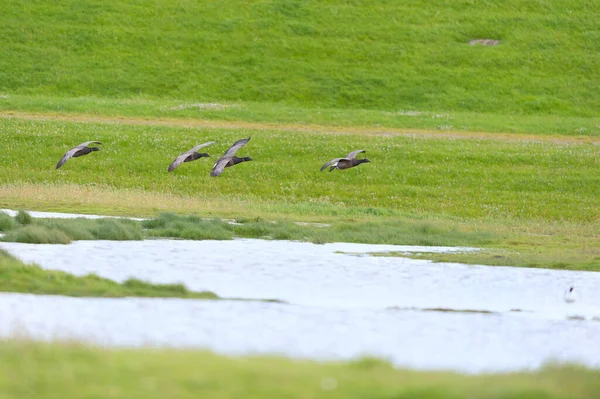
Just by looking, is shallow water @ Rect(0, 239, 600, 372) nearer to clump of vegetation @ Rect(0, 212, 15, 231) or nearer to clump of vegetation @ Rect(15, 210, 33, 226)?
clump of vegetation @ Rect(0, 212, 15, 231)

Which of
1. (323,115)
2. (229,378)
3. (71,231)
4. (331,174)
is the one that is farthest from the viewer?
(323,115)

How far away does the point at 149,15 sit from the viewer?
243 ft

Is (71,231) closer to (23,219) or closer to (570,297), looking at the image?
(23,219)

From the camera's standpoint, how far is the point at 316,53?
6944 cm

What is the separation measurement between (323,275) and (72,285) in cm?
521

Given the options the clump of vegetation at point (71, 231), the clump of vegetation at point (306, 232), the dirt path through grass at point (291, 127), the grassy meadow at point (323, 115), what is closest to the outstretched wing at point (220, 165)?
the grassy meadow at point (323, 115)

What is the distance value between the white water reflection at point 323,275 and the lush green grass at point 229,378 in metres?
5.94

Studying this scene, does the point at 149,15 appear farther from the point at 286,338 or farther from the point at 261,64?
the point at 286,338

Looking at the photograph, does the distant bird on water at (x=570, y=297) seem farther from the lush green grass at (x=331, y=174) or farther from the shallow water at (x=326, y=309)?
the lush green grass at (x=331, y=174)

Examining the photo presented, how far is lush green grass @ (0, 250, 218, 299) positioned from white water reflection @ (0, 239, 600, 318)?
Answer: 87 centimetres

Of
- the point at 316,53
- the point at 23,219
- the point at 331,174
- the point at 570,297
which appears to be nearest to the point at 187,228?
the point at 23,219

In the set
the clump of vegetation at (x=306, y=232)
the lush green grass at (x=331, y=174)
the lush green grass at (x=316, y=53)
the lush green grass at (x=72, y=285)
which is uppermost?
the lush green grass at (x=72, y=285)

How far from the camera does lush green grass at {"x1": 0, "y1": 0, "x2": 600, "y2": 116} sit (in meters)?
63.5

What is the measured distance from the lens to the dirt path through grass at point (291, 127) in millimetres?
50938
